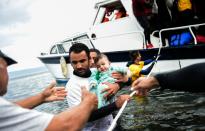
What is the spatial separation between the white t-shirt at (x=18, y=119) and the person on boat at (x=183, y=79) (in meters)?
1.01

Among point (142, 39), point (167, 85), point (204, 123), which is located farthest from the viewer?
point (142, 39)

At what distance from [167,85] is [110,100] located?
143cm

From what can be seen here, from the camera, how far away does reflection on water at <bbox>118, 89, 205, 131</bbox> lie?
5.27 meters

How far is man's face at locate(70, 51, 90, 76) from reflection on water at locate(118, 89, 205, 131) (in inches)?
56.2

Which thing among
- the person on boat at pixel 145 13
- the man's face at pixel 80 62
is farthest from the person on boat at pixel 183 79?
the person on boat at pixel 145 13

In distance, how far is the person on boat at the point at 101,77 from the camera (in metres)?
3.37

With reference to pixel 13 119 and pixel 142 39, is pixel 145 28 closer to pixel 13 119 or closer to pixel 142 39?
pixel 142 39

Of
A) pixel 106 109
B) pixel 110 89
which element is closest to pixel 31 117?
pixel 106 109

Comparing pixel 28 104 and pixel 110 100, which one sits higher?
pixel 28 104

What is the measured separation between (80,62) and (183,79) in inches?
63.9

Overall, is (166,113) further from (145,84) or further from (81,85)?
(145,84)

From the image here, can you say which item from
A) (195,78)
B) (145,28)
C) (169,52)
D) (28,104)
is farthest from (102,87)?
(145,28)

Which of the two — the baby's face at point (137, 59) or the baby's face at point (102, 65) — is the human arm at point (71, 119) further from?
the baby's face at point (137, 59)

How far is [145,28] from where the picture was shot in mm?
8773
